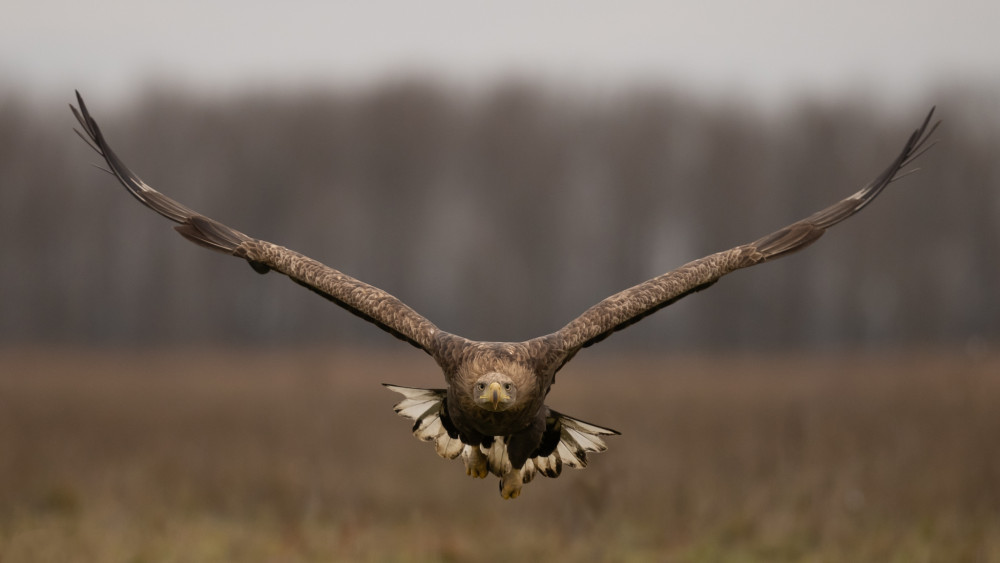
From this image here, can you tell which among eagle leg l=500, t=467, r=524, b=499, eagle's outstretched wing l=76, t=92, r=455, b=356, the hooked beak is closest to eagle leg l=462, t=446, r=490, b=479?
eagle leg l=500, t=467, r=524, b=499

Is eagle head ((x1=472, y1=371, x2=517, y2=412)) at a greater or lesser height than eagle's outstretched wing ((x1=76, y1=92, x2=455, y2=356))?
lesser

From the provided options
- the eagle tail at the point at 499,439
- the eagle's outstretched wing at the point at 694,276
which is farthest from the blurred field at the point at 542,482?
the eagle's outstretched wing at the point at 694,276

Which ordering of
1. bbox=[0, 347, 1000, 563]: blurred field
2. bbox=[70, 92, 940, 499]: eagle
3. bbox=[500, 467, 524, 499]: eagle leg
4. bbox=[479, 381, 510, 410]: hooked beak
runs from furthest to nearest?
bbox=[0, 347, 1000, 563]: blurred field
bbox=[500, 467, 524, 499]: eagle leg
bbox=[70, 92, 940, 499]: eagle
bbox=[479, 381, 510, 410]: hooked beak

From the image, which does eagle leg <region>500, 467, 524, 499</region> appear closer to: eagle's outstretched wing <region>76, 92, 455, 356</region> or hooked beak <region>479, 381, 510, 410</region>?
eagle's outstretched wing <region>76, 92, 455, 356</region>

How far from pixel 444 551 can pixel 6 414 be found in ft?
28.7

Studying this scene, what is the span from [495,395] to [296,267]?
2496mm

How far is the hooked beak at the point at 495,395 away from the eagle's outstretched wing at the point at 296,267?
34.0 inches

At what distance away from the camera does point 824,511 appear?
13.4 metres

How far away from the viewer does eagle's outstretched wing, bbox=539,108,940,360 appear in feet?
23.2

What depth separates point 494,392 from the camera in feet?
19.8

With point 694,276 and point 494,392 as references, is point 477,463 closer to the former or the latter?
point 494,392

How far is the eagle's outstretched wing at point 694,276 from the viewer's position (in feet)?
23.2

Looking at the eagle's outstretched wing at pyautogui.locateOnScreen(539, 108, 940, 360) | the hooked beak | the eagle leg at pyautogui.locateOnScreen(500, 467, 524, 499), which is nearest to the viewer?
the hooked beak

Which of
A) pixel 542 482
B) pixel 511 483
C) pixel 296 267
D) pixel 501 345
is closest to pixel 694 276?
pixel 501 345
